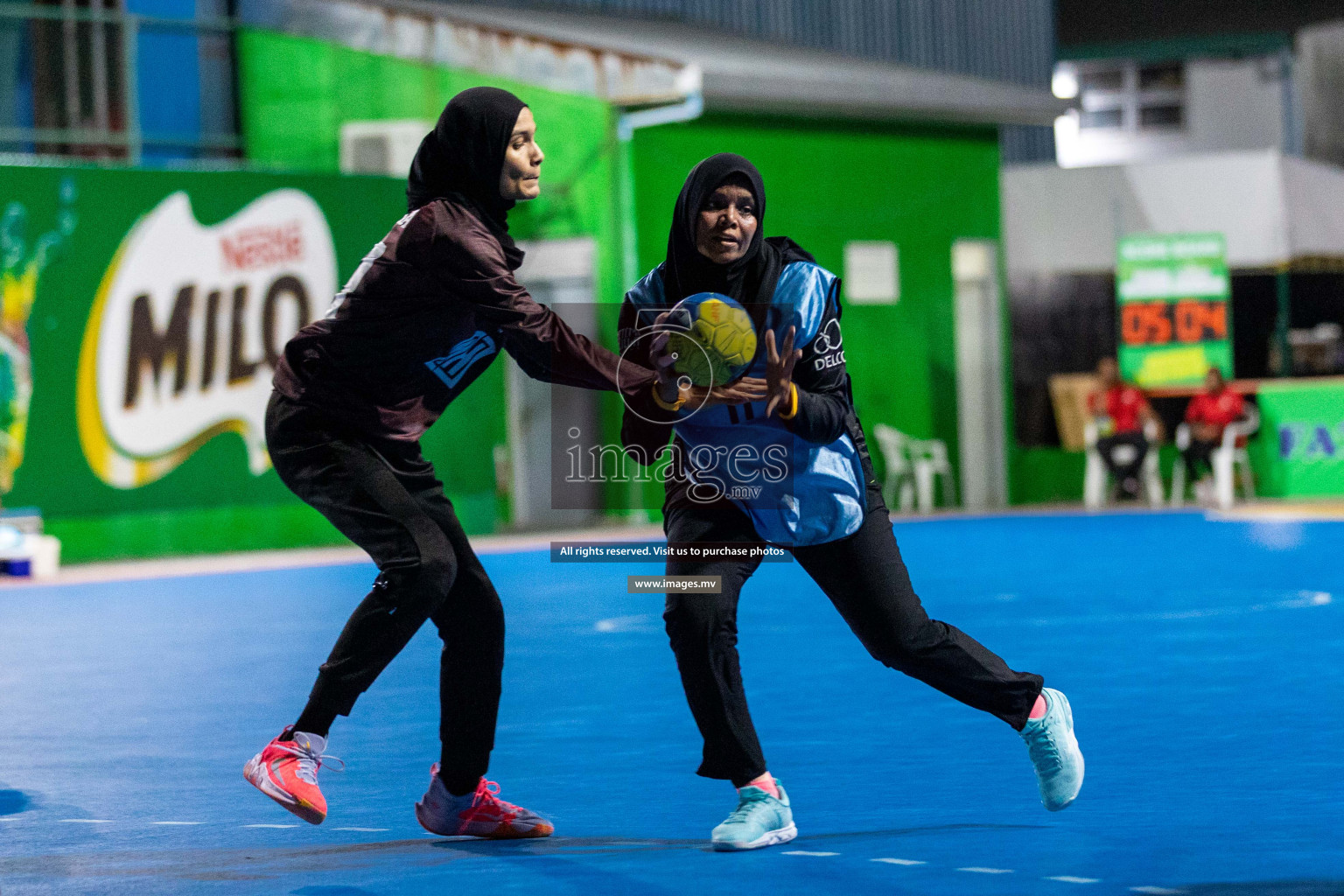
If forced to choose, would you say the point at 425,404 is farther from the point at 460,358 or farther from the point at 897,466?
the point at 897,466

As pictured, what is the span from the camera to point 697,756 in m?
5.90

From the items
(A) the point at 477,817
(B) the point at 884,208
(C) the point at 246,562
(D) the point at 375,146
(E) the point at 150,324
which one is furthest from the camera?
(B) the point at 884,208

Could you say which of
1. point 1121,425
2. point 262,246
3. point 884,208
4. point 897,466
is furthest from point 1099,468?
point 262,246

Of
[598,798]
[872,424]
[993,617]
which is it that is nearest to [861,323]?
[872,424]

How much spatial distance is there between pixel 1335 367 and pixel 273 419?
942 inches

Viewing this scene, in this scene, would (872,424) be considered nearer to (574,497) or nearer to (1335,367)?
(1335,367)

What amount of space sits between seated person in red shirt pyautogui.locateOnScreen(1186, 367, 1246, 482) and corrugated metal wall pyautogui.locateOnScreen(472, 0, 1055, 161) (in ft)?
30.2

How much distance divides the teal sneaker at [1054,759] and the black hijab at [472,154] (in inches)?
73.9

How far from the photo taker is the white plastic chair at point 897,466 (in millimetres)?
23125

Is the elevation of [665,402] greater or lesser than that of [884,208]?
lesser

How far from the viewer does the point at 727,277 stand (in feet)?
15.0

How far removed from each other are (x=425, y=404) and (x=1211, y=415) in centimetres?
1884

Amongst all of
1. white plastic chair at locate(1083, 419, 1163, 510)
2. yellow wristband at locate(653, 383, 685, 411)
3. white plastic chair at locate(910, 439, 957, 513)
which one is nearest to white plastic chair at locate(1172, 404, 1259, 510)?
white plastic chair at locate(1083, 419, 1163, 510)

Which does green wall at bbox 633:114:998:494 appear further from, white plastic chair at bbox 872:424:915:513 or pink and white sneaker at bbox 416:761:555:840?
pink and white sneaker at bbox 416:761:555:840
